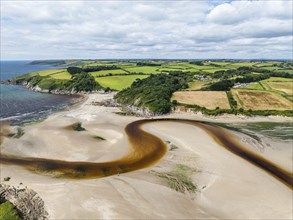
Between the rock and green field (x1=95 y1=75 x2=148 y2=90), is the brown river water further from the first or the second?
green field (x1=95 y1=75 x2=148 y2=90)

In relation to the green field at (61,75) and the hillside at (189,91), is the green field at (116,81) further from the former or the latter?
the green field at (61,75)

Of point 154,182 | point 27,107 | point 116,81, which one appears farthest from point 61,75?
point 154,182

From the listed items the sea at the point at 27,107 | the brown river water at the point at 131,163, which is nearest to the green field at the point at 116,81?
the sea at the point at 27,107

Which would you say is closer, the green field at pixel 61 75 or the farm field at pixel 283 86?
the farm field at pixel 283 86

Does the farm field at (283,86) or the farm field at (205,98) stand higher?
the farm field at (283,86)

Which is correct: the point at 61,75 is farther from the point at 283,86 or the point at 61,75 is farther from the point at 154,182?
the point at 154,182

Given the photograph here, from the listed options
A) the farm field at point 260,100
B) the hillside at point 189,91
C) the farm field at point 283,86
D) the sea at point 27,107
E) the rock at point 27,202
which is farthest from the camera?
the farm field at point 283,86

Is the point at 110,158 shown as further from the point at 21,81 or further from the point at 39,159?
the point at 21,81
